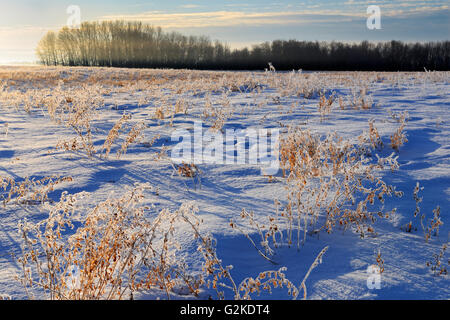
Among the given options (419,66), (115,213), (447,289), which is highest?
(419,66)

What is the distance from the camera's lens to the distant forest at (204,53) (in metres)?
60.3

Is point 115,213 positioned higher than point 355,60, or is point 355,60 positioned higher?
point 355,60

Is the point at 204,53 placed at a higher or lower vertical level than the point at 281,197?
higher

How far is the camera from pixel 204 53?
8444 centimetres

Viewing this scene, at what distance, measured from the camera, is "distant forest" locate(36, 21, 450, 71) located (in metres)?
60.3

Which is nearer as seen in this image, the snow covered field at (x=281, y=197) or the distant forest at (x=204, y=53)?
the snow covered field at (x=281, y=197)

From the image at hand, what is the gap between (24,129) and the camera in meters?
6.62

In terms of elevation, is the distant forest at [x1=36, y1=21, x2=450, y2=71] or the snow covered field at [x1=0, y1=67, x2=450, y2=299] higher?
the distant forest at [x1=36, y1=21, x2=450, y2=71]

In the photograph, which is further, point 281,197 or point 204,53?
point 204,53

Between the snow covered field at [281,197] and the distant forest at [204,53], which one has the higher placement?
the distant forest at [204,53]

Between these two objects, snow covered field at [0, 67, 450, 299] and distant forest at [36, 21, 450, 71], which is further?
distant forest at [36, 21, 450, 71]

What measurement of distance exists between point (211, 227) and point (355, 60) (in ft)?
227
